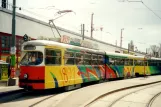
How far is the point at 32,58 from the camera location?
14.1 metres

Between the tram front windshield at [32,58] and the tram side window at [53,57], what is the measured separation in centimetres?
36

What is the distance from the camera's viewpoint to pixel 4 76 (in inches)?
782

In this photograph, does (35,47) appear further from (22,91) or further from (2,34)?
(2,34)

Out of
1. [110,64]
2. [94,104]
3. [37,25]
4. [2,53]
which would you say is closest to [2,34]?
[2,53]

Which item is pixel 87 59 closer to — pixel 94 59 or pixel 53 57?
pixel 94 59

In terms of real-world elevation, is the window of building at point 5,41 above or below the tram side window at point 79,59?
above

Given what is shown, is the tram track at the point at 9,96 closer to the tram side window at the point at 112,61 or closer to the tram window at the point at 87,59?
the tram window at the point at 87,59

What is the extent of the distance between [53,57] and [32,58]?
1082 mm

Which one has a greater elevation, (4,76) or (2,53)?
(2,53)

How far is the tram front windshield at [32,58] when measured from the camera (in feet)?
45.8

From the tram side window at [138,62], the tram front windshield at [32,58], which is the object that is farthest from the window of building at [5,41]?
the tram side window at [138,62]

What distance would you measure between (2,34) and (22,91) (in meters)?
11.4

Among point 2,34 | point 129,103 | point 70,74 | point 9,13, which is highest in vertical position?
point 9,13

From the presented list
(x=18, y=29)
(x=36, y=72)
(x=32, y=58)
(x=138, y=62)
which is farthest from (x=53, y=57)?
(x=138, y=62)
